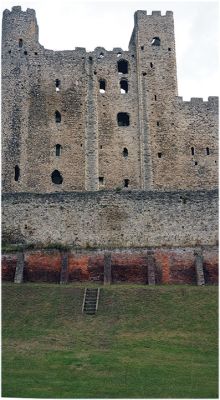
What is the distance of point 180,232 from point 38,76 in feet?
66.2

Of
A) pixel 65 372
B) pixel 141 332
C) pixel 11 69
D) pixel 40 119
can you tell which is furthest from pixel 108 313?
pixel 11 69

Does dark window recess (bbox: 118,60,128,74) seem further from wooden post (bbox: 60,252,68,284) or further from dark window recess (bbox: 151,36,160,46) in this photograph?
wooden post (bbox: 60,252,68,284)

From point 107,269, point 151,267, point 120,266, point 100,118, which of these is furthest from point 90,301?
point 100,118

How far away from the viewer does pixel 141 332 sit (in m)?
29.0

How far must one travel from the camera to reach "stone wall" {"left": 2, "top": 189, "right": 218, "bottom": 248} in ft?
135

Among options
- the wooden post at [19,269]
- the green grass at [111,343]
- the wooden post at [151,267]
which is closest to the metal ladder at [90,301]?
the green grass at [111,343]

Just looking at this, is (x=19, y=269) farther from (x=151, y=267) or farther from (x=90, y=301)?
(x=151, y=267)

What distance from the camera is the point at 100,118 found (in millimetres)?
53844

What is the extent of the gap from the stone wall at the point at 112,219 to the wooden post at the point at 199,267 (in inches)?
96.9

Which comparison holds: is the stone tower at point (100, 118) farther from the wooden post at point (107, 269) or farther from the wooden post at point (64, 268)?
the wooden post at point (107, 269)

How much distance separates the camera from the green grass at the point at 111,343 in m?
22.2

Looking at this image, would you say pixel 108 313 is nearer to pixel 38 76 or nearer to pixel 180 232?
pixel 180 232

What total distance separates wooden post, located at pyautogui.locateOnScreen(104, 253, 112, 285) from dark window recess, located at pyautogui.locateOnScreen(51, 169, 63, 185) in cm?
1521

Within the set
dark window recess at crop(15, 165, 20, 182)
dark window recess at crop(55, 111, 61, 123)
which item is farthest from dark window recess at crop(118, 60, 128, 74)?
dark window recess at crop(15, 165, 20, 182)
